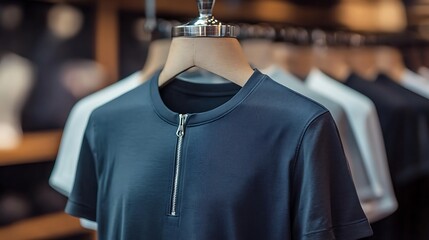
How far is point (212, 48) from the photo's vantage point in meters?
0.70

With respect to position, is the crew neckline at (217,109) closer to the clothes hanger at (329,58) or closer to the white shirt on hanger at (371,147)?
the white shirt on hanger at (371,147)

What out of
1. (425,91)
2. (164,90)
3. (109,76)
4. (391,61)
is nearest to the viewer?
(164,90)

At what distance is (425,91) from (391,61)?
0.16m

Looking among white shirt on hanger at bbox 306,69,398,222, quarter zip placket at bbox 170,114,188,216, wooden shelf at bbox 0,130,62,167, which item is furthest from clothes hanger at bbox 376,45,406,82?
wooden shelf at bbox 0,130,62,167

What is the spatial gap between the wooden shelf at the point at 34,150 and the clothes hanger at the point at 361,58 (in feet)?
3.20

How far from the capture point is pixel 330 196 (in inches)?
24.9

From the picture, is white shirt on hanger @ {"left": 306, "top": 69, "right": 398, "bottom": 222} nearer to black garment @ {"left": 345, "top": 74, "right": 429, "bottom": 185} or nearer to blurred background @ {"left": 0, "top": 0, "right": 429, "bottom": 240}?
black garment @ {"left": 345, "top": 74, "right": 429, "bottom": 185}

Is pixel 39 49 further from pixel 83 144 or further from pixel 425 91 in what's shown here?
pixel 425 91

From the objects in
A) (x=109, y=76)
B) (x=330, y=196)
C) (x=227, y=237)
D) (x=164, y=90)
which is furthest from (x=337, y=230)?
(x=109, y=76)

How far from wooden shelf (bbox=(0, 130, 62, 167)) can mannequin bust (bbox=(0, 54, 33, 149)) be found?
0.02 m

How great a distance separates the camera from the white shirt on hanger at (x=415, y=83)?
4.32 ft

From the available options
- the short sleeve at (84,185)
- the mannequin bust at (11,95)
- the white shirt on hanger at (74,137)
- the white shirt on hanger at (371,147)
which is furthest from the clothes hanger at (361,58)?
the mannequin bust at (11,95)

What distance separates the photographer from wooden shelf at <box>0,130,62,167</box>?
1383 mm

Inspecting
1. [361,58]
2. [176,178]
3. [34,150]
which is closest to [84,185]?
[176,178]
